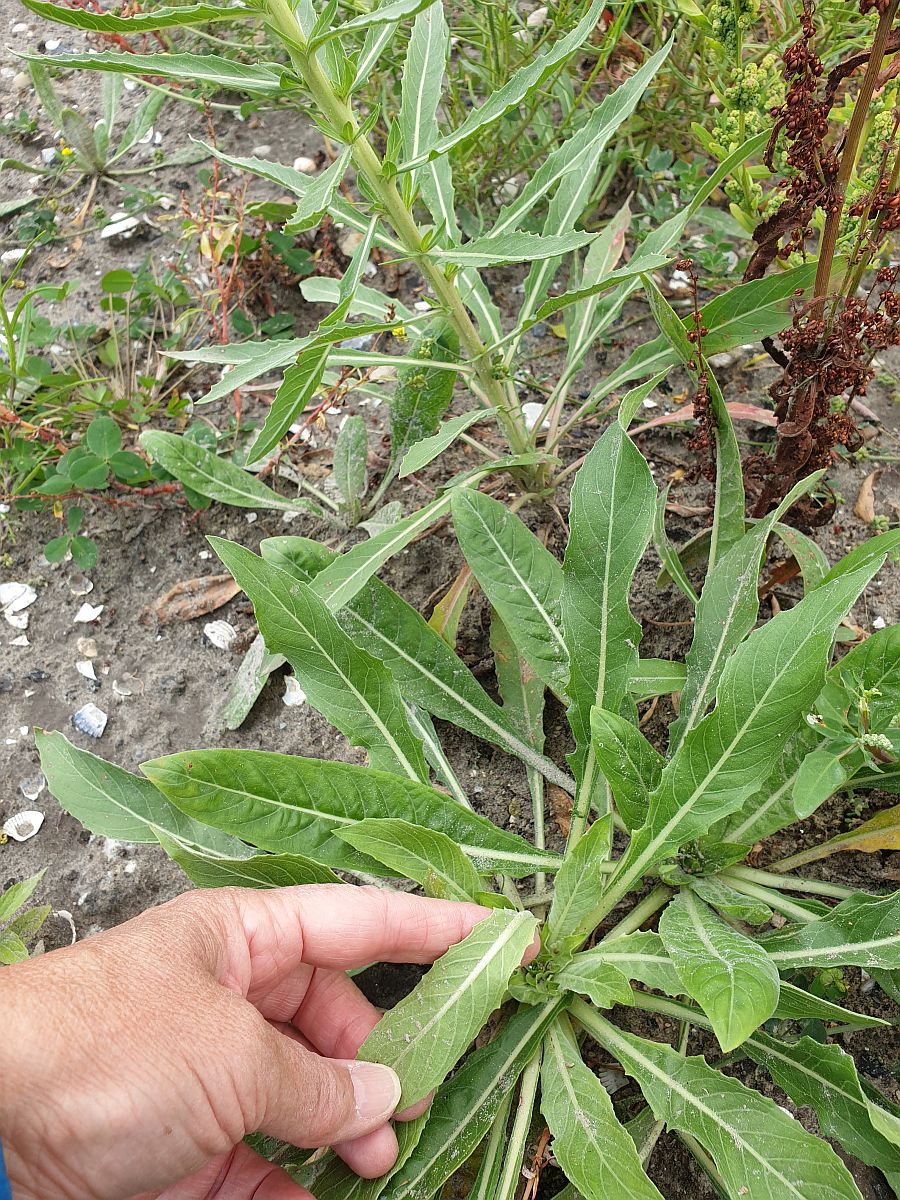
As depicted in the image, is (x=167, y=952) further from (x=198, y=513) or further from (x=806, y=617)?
(x=198, y=513)

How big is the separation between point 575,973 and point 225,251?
2.31 metres

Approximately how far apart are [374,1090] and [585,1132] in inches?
13.0

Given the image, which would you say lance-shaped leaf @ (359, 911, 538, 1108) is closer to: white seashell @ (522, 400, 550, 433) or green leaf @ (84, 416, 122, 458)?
white seashell @ (522, 400, 550, 433)

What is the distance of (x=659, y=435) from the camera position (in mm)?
2527

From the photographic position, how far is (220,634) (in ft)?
7.95

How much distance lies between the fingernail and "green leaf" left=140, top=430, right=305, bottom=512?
142 centimetres

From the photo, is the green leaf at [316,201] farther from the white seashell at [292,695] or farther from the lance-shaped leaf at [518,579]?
the white seashell at [292,695]

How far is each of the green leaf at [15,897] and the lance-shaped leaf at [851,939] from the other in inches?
59.0

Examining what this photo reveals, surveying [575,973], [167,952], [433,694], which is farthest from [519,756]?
[167,952]

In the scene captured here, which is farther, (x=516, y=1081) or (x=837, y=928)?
(x=516, y=1081)

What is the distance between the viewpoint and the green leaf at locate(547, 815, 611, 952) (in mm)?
1464

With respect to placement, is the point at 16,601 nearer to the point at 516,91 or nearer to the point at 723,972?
the point at 516,91

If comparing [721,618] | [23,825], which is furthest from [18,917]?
[721,618]

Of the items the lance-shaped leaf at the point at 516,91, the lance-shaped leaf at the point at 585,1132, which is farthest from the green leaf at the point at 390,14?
the lance-shaped leaf at the point at 585,1132
